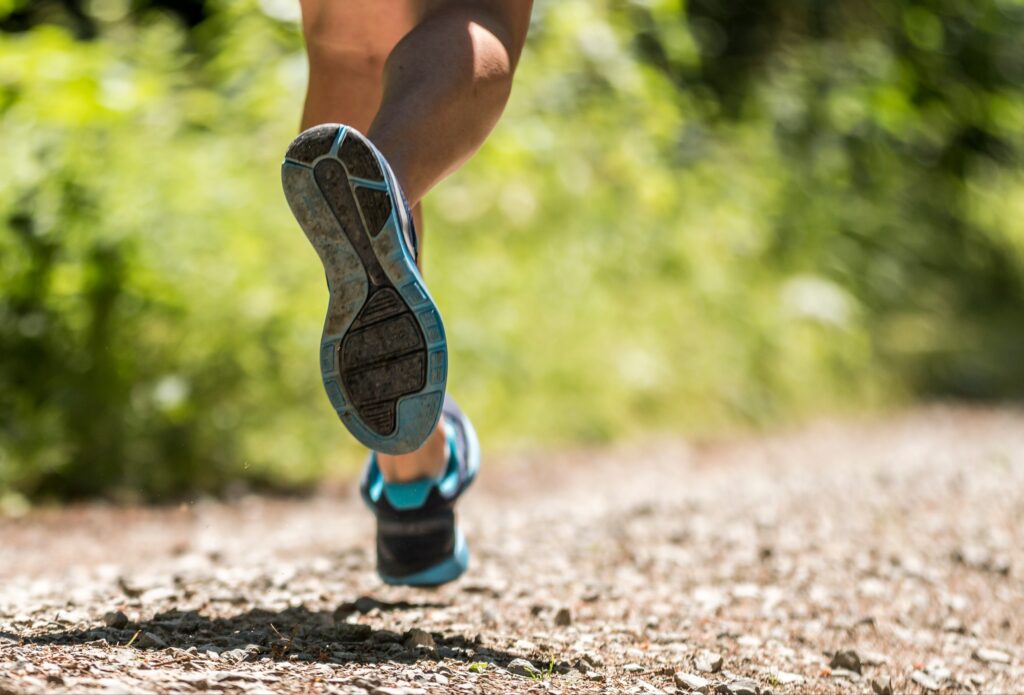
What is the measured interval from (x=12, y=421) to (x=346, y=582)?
149 cm

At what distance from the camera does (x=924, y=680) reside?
197 centimetres

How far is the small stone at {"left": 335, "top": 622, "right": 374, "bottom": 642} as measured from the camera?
1.86m

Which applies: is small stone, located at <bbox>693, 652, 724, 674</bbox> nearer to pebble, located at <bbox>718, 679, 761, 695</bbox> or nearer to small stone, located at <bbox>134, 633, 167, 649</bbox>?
pebble, located at <bbox>718, 679, 761, 695</bbox>

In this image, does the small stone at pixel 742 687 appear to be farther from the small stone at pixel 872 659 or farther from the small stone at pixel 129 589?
the small stone at pixel 129 589

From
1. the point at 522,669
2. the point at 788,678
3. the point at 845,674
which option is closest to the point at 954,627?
the point at 845,674

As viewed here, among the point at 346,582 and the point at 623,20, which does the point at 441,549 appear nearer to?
the point at 346,582

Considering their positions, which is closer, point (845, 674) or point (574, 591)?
point (845, 674)

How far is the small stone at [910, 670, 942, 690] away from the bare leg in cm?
114

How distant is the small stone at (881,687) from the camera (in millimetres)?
1868

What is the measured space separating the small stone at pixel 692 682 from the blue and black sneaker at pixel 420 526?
51 cm

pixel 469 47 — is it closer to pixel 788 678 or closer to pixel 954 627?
pixel 788 678

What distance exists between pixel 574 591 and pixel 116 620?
0.94 meters

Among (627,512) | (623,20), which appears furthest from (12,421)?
(623,20)

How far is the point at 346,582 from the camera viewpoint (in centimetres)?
241
